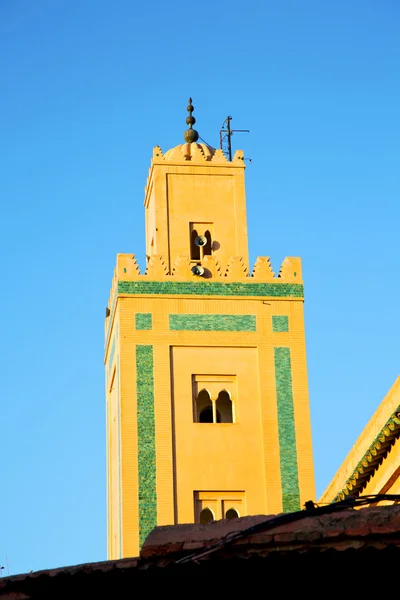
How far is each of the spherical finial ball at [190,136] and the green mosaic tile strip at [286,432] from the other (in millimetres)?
3761

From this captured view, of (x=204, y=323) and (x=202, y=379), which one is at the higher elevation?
(x=204, y=323)

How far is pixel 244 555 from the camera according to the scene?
222 inches

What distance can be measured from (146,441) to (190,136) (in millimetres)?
5047

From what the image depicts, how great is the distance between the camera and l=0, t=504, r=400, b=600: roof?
219 inches

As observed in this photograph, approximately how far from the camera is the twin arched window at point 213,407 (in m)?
18.8

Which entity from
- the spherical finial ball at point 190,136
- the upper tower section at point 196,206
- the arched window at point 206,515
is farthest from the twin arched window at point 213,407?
the spherical finial ball at point 190,136

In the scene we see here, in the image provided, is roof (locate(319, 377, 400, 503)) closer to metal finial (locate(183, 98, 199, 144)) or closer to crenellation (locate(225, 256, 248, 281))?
crenellation (locate(225, 256, 248, 281))

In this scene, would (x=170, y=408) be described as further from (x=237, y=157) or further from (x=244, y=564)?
(x=244, y=564)

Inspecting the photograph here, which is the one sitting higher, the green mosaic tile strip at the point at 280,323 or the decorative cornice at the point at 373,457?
the green mosaic tile strip at the point at 280,323

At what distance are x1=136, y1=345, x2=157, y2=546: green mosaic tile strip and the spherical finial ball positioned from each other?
3730 millimetres

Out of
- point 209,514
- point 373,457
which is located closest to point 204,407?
point 209,514

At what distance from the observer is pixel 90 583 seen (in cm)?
573

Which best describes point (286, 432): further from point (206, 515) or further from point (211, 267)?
point (211, 267)

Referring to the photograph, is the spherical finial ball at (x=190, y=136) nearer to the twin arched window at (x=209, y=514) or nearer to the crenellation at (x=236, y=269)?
the crenellation at (x=236, y=269)
